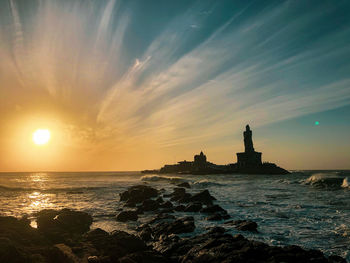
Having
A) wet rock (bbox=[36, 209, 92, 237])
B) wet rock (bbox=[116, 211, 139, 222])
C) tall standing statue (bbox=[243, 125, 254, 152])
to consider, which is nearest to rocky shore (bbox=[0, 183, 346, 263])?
wet rock (bbox=[36, 209, 92, 237])

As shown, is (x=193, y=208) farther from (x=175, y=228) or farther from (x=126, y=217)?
(x=175, y=228)

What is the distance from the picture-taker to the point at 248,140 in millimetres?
122000

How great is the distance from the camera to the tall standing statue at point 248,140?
122 m

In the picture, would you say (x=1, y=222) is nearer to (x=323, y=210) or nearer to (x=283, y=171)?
(x=323, y=210)

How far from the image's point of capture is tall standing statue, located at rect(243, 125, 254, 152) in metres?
122

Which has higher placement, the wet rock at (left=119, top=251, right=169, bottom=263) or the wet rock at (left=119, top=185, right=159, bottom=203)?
the wet rock at (left=119, top=251, right=169, bottom=263)

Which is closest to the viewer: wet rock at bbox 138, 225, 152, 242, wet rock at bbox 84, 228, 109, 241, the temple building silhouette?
wet rock at bbox 84, 228, 109, 241

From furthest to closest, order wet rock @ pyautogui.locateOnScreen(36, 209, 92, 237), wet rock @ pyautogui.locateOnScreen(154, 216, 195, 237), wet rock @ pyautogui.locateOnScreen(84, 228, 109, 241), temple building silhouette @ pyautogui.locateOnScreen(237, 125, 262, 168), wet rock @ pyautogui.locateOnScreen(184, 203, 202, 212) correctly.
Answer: temple building silhouette @ pyautogui.locateOnScreen(237, 125, 262, 168)
wet rock @ pyautogui.locateOnScreen(184, 203, 202, 212)
wet rock @ pyautogui.locateOnScreen(36, 209, 92, 237)
wet rock @ pyautogui.locateOnScreen(154, 216, 195, 237)
wet rock @ pyautogui.locateOnScreen(84, 228, 109, 241)

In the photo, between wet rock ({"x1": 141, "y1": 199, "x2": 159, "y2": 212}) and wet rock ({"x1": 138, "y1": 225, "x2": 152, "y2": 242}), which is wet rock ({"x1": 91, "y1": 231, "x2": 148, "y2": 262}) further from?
wet rock ({"x1": 141, "y1": 199, "x2": 159, "y2": 212})

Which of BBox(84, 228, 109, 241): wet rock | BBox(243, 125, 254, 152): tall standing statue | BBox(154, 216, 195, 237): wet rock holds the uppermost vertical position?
BBox(243, 125, 254, 152): tall standing statue

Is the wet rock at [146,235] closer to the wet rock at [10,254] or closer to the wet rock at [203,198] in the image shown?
the wet rock at [10,254]

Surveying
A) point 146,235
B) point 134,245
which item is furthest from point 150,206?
point 134,245

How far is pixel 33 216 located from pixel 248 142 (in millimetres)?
115202

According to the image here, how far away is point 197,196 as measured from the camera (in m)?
23.7
